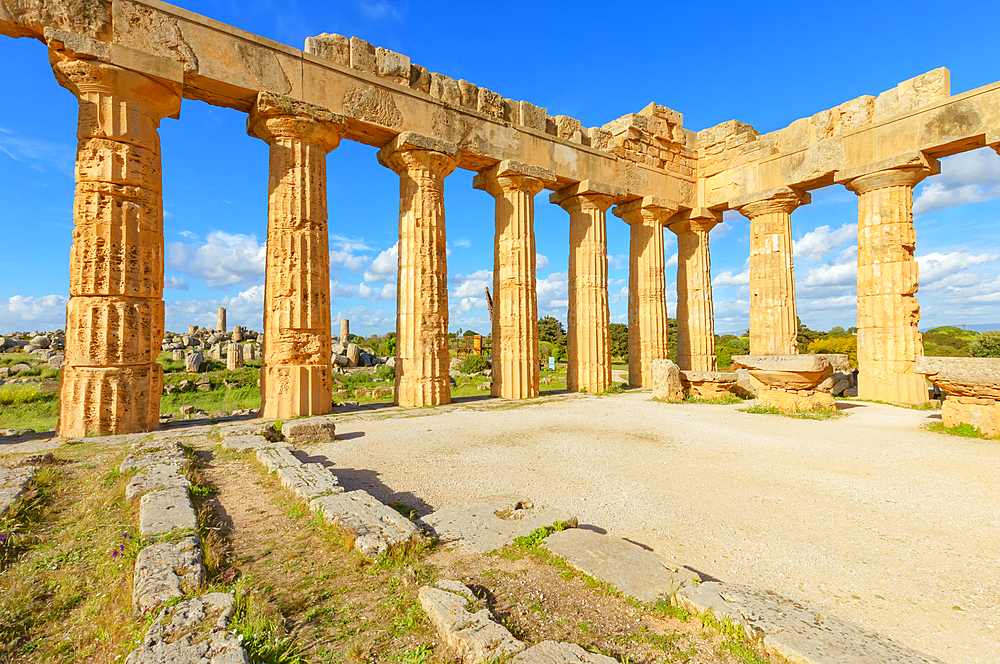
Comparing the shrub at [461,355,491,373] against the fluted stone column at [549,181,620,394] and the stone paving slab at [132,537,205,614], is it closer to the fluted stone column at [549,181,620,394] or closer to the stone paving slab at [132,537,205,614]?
the fluted stone column at [549,181,620,394]

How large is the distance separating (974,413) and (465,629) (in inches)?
344

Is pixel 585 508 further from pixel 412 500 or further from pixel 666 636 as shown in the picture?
pixel 666 636

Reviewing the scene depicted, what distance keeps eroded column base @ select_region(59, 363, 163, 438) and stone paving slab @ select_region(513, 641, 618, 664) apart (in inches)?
319

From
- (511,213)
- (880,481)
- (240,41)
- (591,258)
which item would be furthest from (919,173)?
(240,41)

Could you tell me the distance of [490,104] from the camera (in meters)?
12.2

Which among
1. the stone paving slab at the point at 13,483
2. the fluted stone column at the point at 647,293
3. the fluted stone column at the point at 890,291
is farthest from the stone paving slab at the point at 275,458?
the fluted stone column at the point at 890,291

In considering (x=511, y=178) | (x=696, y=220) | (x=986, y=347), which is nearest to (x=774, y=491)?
(x=511, y=178)

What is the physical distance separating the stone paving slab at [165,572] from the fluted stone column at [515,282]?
32.5 feet

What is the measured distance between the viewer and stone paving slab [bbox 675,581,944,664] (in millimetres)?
1989

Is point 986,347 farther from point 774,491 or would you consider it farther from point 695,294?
point 774,491

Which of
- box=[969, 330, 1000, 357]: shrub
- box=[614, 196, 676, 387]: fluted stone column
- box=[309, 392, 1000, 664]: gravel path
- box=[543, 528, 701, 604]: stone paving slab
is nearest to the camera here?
box=[543, 528, 701, 604]: stone paving slab

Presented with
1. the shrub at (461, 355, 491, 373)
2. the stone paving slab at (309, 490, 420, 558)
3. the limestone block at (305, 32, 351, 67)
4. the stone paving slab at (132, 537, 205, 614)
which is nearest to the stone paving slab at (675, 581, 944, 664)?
the stone paving slab at (309, 490, 420, 558)

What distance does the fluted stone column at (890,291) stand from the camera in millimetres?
12062

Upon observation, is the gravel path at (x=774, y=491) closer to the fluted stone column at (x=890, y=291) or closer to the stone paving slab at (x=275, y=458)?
the stone paving slab at (x=275, y=458)
